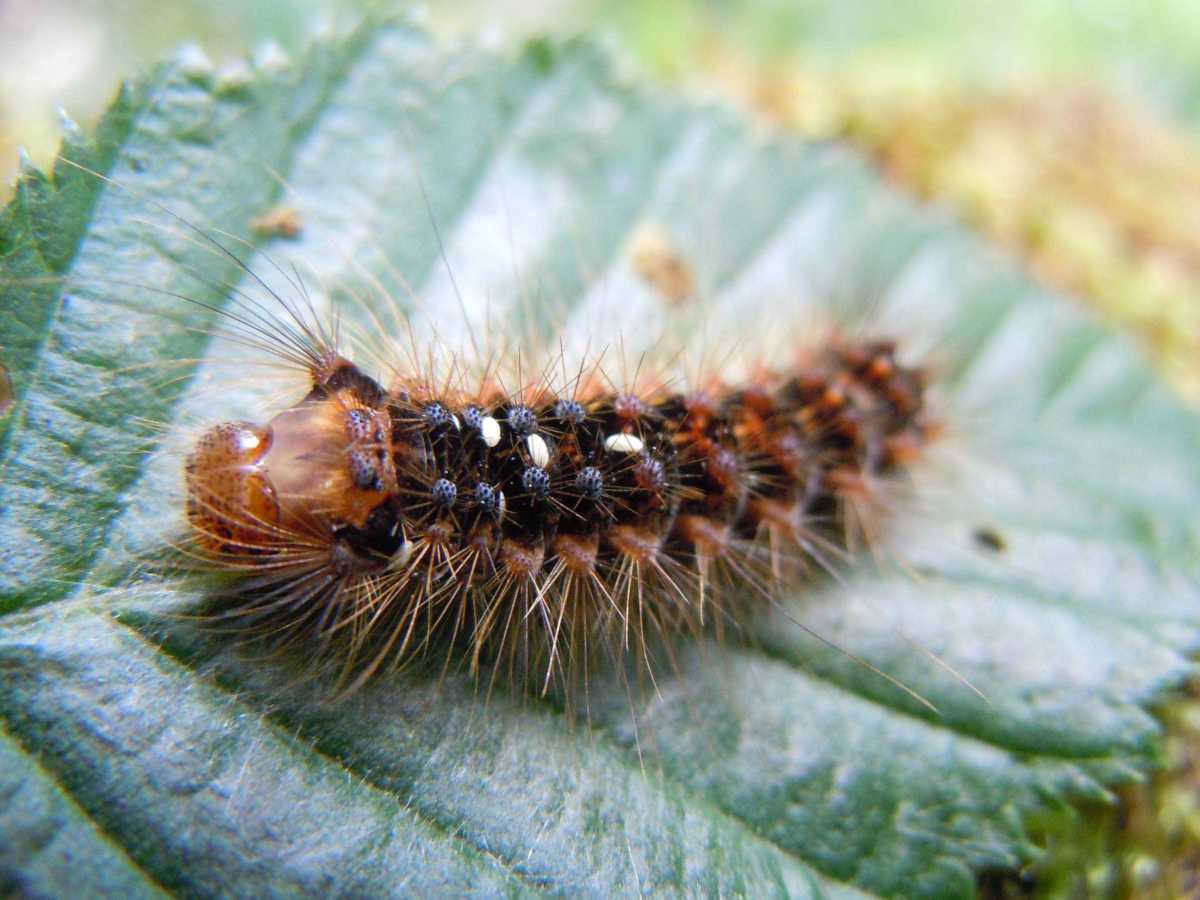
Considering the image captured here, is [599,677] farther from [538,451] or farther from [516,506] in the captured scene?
[538,451]

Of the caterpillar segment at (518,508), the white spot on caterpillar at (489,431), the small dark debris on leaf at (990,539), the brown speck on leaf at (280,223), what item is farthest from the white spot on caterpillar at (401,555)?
the small dark debris on leaf at (990,539)

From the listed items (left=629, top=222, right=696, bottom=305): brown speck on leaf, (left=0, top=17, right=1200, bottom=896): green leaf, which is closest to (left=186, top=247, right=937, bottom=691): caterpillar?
(left=0, top=17, right=1200, bottom=896): green leaf

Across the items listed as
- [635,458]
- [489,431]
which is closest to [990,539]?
[635,458]

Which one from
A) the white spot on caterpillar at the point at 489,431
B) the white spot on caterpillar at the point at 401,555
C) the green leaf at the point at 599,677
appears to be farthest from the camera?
the white spot on caterpillar at the point at 489,431

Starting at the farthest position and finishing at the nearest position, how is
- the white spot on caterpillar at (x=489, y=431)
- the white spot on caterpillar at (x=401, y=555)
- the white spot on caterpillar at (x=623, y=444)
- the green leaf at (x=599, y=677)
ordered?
the white spot on caterpillar at (x=623, y=444), the white spot on caterpillar at (x=489, y=431), the white spot on caterpillar at (x=401, y=555), the green leaf at (x=599, y=677)

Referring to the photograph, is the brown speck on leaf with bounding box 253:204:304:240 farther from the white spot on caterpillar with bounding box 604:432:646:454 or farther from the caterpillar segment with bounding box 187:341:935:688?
the white spot on caterpillar with bounding box 604:432:646:454

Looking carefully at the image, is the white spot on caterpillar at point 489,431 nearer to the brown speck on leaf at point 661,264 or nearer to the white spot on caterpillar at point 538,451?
the white spot on caterpillar at point 538,451
